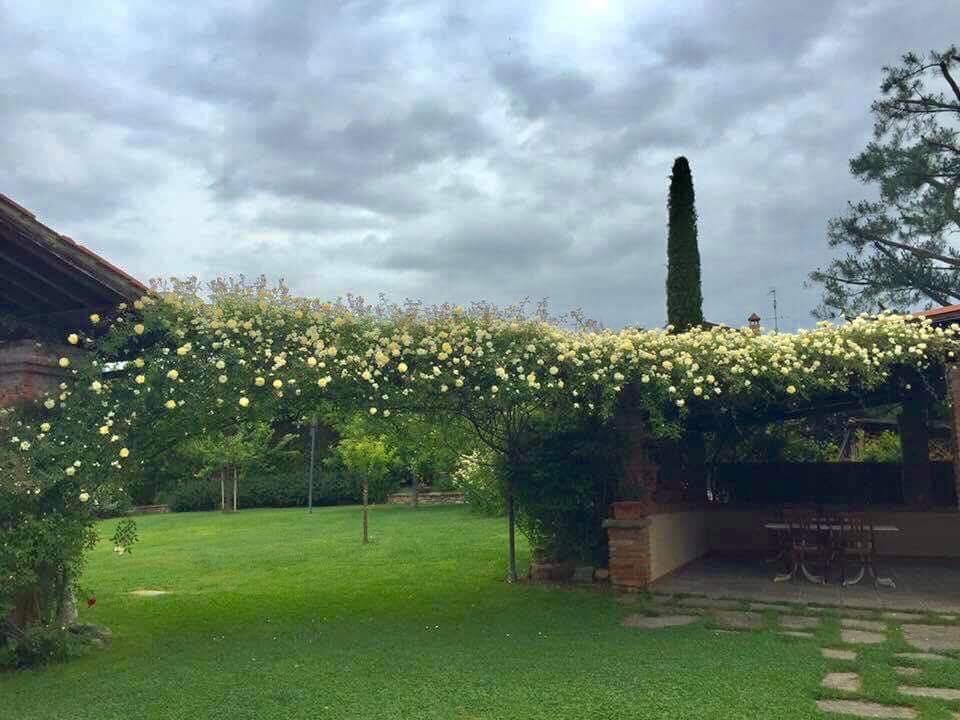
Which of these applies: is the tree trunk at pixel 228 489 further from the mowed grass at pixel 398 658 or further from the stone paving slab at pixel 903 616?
the stone paving slab at pixel 903 616

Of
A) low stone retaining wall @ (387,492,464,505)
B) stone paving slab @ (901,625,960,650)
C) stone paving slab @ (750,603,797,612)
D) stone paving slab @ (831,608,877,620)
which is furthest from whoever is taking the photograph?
low stone retaining wall @ (387,492,464,505)

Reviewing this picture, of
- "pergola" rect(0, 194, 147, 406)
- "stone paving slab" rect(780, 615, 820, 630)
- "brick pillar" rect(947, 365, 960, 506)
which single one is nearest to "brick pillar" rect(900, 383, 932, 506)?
"brick pillar" rect(947, 365, 960, 506)

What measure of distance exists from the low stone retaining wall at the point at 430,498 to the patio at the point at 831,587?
16.8 m

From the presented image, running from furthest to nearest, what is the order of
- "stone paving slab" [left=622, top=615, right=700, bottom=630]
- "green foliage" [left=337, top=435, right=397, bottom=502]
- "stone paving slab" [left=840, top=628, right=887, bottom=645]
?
"green foliage" [left=337, top=435, right=397, bottom=502], "stone paving slab" [left=622, top=615, right=700, bottom=630], "stone paving slab" [left=840, top=628, right=887, bottom=645]

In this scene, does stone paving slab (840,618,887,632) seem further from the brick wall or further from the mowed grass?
the brick wall

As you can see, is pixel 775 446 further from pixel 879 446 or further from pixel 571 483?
pixel 571 483

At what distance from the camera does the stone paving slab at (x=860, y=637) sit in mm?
6137

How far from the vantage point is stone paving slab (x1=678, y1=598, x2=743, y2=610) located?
7.80 meters

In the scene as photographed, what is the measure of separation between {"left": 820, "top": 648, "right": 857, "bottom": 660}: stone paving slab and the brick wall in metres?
6.58

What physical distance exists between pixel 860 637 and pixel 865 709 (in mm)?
2046

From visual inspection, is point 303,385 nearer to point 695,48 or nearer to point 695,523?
point 695,48

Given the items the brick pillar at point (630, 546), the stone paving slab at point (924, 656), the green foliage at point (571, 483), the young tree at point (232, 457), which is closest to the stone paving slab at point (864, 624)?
the stone paving slab at point (924, 656)

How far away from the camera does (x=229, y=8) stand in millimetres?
7227

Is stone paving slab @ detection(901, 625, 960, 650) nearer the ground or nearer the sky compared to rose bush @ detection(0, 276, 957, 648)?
nearer the ground
